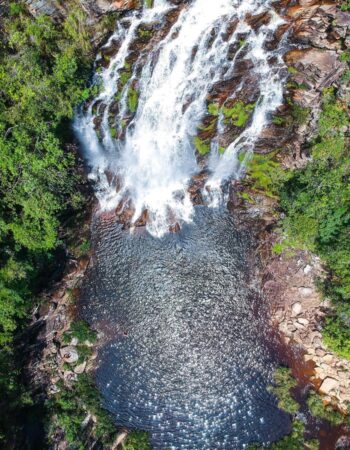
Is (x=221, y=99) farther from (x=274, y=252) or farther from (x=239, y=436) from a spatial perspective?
(x=239, y=436)

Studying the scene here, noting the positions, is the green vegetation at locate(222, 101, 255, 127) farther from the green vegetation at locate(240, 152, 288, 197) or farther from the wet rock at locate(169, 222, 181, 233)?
the wet rock at locate(169, 222, 181, 233)

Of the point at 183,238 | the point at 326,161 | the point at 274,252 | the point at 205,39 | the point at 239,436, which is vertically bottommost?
the point at 239,436

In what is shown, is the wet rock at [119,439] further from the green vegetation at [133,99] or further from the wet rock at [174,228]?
the green vegetation at [133,99]

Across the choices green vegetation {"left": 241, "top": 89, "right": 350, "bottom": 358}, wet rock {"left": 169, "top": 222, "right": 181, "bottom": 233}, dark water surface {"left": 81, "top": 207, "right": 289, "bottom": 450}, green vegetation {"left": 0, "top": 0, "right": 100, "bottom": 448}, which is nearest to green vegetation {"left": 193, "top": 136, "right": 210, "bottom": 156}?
dark water surface {"left": 81, "top": 207, "right": 289, "bottom": 450}

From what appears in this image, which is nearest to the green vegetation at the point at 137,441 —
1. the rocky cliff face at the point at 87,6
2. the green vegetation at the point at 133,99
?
the green vegetation at the point at 133,99

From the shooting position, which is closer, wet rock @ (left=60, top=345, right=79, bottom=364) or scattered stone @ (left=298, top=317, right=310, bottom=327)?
scattered stone @ (left=298, top=317, right=310, bottom=327)

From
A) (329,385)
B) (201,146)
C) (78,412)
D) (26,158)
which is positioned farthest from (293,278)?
(26,158)

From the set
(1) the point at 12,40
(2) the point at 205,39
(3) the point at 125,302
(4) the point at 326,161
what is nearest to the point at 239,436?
(3) the point at 125,302

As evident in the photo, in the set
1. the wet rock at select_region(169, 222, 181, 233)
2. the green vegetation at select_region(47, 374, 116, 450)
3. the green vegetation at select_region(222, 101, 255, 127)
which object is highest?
the green vegetation at select_region(222, 101, 255, 127)
